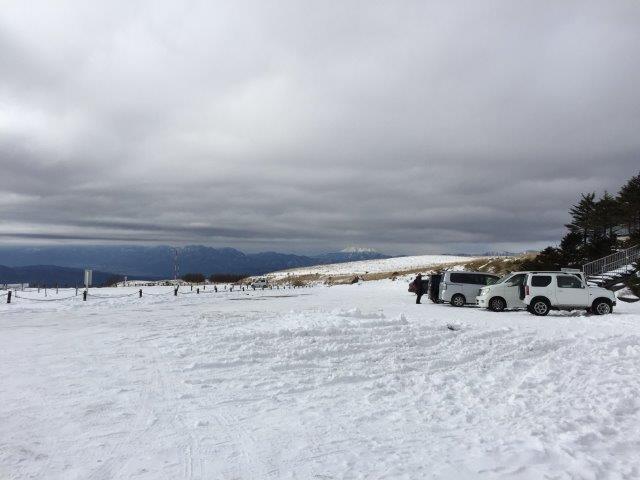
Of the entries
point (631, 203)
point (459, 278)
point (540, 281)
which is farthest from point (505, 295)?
point (631, 203)

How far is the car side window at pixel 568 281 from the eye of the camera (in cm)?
2034

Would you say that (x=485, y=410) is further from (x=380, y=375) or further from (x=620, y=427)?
(x=380, y=375)

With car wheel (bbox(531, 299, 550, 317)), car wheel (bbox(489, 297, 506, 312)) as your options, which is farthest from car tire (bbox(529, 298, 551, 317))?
car wheel (bbox(489, 297, 506, 312))

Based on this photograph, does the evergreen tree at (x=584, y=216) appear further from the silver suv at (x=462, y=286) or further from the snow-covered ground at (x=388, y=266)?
the snow-covered ground at (x=388, y=266)

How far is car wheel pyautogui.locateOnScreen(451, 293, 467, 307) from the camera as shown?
85.3 ft

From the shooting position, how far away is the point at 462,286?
26156mm

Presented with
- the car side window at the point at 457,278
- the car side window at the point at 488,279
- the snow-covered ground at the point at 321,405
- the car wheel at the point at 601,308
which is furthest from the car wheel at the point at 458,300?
the snow-covered ground at the point at 321,405

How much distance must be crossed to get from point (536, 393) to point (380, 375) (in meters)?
2.69

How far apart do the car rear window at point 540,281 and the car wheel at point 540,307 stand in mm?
668

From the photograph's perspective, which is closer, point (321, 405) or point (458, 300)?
point (321, 405)

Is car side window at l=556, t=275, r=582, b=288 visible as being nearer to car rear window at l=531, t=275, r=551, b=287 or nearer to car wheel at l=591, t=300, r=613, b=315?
car rear window at l=531, t=275, r=551, b=287

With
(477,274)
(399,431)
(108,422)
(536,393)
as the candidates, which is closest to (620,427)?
(536,393)

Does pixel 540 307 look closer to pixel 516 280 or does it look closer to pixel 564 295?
pixel 564 295

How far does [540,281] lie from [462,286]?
5.88m
